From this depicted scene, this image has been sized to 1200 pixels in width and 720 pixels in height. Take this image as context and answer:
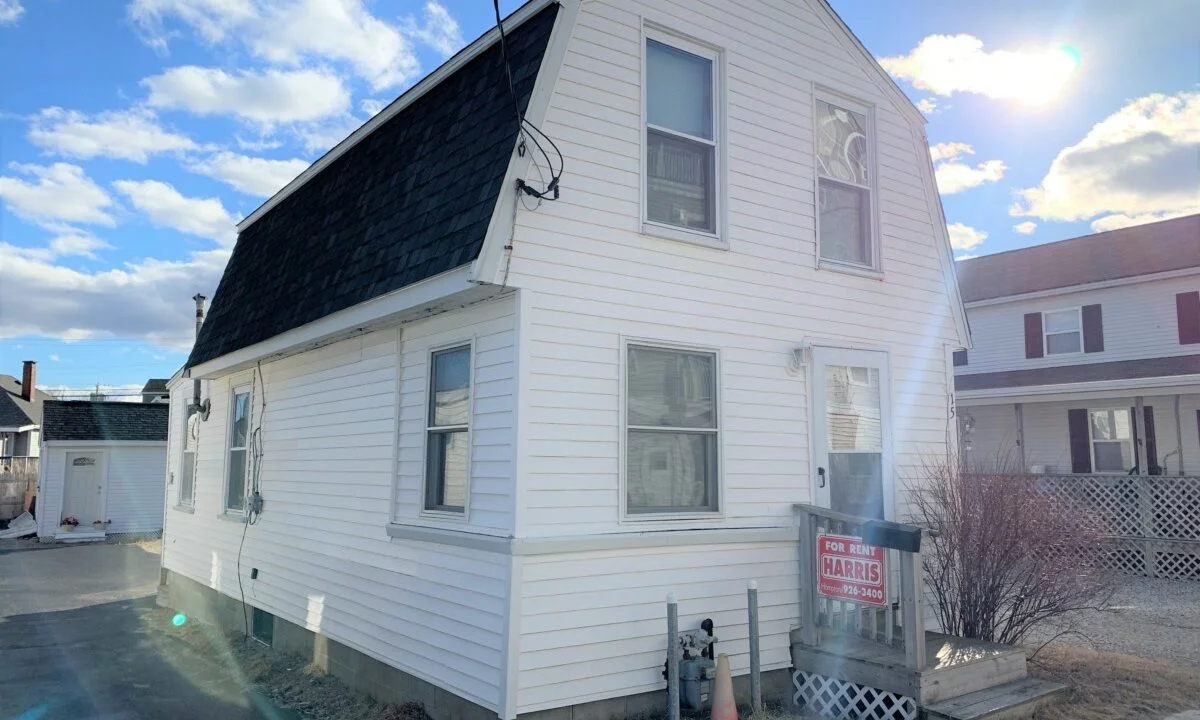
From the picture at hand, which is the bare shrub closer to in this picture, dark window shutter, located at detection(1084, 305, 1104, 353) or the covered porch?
the covered porch

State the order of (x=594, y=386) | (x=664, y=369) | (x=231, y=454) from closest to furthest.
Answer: (x=594, y=386)
(x=664, y=369)
(x=231, y=454)

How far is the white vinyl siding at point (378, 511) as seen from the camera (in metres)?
5.98

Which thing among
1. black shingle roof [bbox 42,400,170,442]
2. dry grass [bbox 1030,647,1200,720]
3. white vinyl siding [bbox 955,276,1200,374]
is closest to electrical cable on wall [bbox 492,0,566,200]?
dry grass [bbox 1030,647,1200,720]

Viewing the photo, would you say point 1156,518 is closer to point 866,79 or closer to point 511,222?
point 866,79

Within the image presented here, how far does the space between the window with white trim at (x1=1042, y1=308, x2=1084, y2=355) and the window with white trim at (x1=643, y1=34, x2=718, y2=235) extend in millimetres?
17932

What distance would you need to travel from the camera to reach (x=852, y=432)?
7805 mm

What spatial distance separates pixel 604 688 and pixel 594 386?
2.15 metres

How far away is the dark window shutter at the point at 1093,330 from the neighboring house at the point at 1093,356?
1.0 inches

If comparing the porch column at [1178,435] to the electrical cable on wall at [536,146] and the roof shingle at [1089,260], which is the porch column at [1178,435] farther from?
the electrical cable on wall at [536,146]

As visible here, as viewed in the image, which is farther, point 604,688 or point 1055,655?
point 1055,655

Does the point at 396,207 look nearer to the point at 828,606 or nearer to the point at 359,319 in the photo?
the point at 359,319

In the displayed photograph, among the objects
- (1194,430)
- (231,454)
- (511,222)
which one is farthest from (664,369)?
(1194,430)

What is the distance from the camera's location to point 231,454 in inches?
442

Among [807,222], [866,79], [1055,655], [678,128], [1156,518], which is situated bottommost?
[1055,655]
